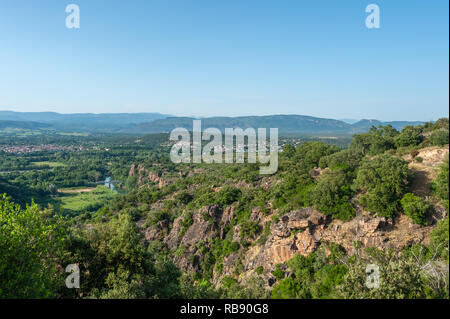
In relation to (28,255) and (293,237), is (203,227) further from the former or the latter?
(28,255)

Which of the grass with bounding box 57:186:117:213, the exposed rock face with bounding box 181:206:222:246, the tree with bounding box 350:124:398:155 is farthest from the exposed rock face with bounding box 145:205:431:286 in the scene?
the grass with bounding box 57:186:117:213

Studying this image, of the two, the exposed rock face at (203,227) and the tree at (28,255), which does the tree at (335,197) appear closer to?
the exposed rock face at (203,227)

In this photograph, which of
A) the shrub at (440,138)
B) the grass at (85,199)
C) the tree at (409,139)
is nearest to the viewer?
the shrub at (440,138)

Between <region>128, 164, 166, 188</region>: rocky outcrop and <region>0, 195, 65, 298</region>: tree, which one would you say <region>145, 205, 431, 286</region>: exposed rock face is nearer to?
<region>0, 195, 65, 298</region>: tree

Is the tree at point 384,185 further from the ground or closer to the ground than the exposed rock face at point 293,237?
further from the ground

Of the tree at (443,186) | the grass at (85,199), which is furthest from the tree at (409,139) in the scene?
the grass at (85,199)

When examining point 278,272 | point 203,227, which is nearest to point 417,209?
point 278,272
